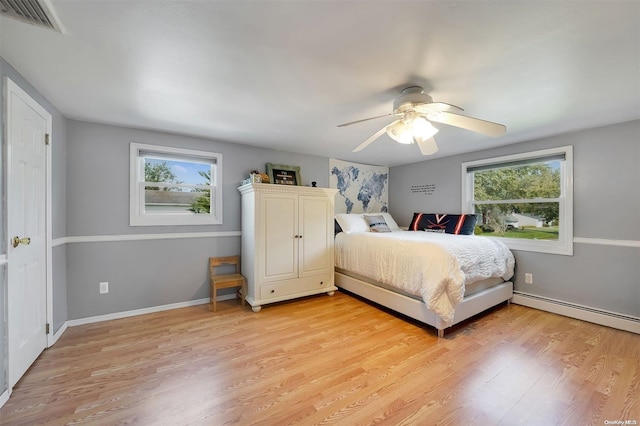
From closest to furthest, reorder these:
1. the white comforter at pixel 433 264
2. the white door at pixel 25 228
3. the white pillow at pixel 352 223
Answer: the white door at pixel 25 228 → the white comforter at pixel 433 264 → the white pillow at pixel 352 223

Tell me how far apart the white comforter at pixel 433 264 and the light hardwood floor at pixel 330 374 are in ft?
1.34

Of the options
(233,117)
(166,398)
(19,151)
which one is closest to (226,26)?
(233,117)

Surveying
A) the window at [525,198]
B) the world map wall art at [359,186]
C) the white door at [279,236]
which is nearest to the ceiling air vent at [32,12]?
the white door at [279,236]

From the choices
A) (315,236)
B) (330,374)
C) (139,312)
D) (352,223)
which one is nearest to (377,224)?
(352,223)

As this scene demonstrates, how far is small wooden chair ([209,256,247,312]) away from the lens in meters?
2.93

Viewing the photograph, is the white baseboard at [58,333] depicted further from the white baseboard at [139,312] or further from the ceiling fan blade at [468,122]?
the ceiling fan blade at [468,122]

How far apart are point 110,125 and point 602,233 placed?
5308mm

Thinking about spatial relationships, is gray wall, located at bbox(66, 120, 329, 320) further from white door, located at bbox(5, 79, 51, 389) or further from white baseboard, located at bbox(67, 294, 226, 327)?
white door, located at bbox(5, 79, 51, 389)

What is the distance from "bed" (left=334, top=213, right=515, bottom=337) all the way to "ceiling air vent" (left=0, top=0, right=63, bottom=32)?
295cm

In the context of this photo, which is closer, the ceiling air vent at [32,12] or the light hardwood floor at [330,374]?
the ceiling air vent at [32,12]

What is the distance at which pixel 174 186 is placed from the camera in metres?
3.03

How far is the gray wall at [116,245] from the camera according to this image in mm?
2535

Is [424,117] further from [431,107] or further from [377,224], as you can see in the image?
[377,224]

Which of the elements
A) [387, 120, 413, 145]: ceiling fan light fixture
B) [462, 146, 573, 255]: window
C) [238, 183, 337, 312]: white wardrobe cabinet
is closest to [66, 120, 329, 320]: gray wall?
[238, 183, 337, 312]: white wardrobe cabinet
